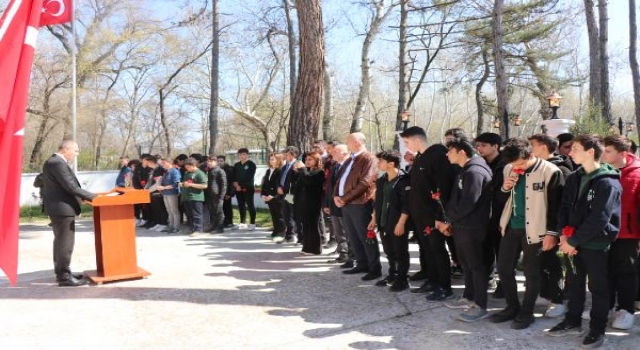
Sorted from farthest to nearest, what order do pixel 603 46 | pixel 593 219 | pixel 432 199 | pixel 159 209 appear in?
pixel 603 46, pixel 159 209, pixel 432 199, pixel 593 219

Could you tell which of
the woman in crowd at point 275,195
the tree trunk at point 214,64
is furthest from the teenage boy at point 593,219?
the tree trunk at point 214,64

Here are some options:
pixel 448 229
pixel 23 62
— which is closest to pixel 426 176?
pixel 448 229

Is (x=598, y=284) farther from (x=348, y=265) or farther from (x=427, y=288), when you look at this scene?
(x=348, y=265)

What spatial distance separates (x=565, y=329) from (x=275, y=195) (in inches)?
251

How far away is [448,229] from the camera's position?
529 cm

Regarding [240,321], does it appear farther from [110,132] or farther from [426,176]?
[110,132]

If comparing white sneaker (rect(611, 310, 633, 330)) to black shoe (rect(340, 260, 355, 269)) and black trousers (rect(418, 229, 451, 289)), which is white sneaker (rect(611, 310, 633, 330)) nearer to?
black trousers (rect(418, 229, 451, 289))

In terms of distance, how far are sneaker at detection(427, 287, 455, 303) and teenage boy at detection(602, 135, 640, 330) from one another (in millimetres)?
1558

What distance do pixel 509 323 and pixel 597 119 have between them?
9101 mm

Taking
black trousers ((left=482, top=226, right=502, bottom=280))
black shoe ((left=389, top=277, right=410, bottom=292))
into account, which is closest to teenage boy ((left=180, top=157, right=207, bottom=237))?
black shoe ((left=389, top=277, right=410, bottom=292))

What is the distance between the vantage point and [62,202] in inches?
254

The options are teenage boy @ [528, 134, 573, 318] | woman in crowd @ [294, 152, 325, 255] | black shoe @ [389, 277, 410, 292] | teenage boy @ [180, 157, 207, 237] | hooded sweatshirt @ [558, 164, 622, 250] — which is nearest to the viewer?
hooded sweatshirt @ [558, 164, 622, 250]

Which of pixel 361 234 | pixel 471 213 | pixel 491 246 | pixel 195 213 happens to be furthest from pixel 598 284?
pixel 195 213

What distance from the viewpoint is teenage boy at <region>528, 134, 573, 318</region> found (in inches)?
181
